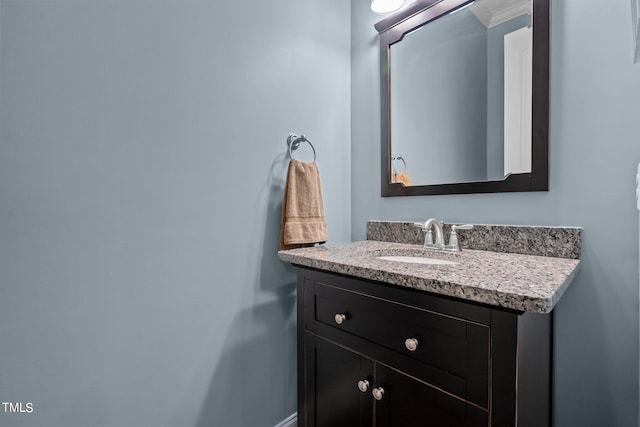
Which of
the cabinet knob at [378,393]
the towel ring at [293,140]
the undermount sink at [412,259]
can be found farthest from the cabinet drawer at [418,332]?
the towel ring at [293,140]

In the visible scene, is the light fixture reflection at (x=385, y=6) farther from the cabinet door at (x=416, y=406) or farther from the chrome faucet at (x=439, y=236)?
the cabinet door at (x=416, y=406)

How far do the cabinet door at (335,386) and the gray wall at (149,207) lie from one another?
0.32 metres

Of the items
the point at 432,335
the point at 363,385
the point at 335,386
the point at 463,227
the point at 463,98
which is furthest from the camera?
the point at 463,98

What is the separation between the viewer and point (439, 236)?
1.27 m

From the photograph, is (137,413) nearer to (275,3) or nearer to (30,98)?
(30,98)

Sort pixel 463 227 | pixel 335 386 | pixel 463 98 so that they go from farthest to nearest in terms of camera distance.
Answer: pixel 463 98, pixel 463 227, pixel 335 386

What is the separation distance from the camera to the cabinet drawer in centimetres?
70

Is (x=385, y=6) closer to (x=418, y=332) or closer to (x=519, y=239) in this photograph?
(x=519, y=239)

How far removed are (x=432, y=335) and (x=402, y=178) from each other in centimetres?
87

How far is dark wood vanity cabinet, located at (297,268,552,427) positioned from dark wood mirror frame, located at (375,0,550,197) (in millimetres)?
505

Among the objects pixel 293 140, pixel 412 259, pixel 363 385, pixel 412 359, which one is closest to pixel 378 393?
pixel 363 385

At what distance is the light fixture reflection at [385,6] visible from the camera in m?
1.45

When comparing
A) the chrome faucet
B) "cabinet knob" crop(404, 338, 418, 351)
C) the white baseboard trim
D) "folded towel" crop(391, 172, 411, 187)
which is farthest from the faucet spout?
the white baseboard trim

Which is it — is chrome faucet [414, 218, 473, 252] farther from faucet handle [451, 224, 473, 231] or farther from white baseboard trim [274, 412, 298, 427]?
white baseboard trim [274, 412, 298, 427]
